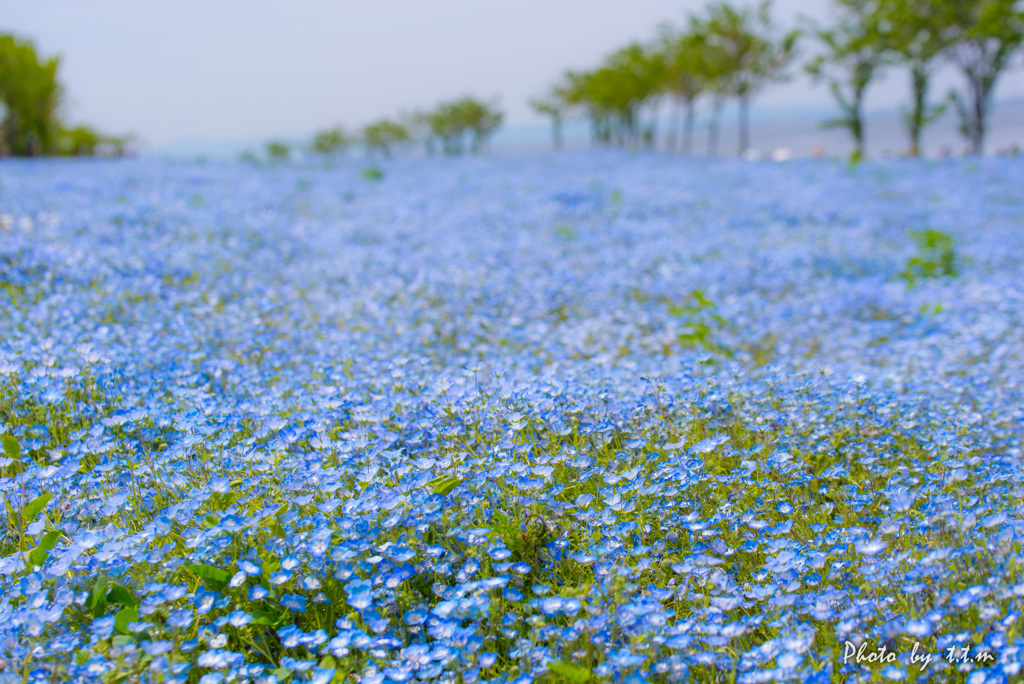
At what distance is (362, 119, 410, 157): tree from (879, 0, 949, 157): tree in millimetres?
54270

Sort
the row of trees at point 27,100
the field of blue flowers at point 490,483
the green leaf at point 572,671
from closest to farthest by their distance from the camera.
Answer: the green leaf at point 572,671 → the field of blue flowers at point 490,483 → the row of trees at point 27,100

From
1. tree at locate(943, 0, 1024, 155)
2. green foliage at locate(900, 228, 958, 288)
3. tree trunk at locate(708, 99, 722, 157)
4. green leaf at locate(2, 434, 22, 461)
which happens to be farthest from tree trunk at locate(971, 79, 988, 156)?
green leaf at locate(2, 434, 22, 461)

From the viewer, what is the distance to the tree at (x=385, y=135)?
77.0 metres

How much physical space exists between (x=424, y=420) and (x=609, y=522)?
1.30 meters

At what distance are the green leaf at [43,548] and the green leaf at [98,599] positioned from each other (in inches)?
10.6

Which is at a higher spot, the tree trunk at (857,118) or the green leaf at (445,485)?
the tree trunk at (857,118)

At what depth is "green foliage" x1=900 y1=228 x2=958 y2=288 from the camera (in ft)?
30.5

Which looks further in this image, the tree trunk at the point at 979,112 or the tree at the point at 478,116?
the tree at the point at 478,116

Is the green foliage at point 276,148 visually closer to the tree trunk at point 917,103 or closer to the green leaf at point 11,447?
the tree trunk at point 917,103

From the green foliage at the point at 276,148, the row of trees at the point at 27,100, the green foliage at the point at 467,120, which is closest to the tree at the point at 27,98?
the row of trees at the point at 27,100

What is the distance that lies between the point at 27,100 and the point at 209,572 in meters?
42.6

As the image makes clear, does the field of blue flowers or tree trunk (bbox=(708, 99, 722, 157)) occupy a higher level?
tree trunk (bbox=(708, 99, 722, 157))

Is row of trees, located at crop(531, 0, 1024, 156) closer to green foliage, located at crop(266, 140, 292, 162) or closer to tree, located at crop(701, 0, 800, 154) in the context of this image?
tree, located at crop(701, 0, 800, 154)

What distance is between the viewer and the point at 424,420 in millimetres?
3918
